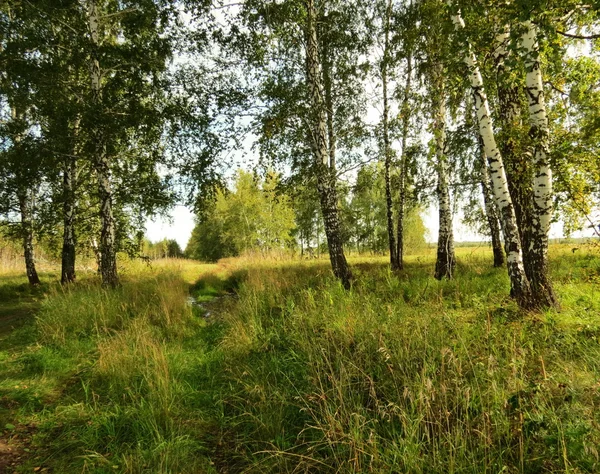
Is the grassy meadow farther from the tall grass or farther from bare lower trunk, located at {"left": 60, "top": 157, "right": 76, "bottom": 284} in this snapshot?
bare lower trunk, located at {"left": 60, "top": 157, "right": 76, "bottom": 284}

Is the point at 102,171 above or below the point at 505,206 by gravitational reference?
above

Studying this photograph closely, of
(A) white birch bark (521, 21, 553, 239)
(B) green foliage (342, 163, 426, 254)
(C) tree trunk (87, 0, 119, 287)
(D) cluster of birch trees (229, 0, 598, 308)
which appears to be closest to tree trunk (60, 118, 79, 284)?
(C) tree trunk (87, 0, 119, 287)

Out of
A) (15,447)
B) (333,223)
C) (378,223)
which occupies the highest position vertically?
(378,223)

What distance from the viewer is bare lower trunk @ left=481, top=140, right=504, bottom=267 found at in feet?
35.1

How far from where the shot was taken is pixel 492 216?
37.9 ft

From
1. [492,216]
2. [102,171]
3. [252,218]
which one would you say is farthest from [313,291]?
[252,218]

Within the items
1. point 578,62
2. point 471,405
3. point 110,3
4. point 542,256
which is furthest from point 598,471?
point 110,3

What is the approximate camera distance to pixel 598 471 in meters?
1.71

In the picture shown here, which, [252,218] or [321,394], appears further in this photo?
[252,218]

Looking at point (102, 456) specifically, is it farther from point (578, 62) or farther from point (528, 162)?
point (578, 62)

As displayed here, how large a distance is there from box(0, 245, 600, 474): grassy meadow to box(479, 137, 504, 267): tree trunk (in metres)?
4.93

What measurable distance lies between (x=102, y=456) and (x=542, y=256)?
259 inches

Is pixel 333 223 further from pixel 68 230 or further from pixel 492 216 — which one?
pixel 68 230

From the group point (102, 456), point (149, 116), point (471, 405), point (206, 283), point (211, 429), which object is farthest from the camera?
point (206, 283)
